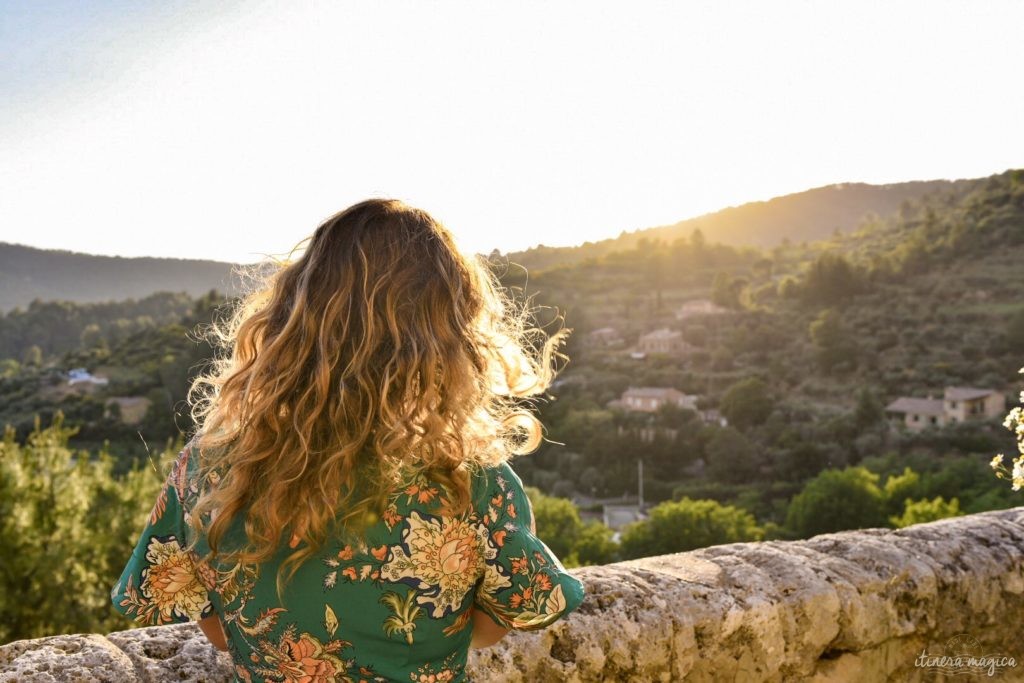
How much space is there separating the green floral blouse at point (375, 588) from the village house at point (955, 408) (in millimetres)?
33075

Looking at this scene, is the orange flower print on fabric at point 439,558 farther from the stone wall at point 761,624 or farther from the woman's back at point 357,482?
the stone wall at point 761,624

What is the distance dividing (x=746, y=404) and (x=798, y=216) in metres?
26.1

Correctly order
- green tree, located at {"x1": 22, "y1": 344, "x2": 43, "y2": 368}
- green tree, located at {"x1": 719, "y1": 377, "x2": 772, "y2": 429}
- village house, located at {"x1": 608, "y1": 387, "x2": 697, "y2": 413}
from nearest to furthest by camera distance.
→ green tree, located at {"x1": 22, "y1": 344, "x2": 43, "y2": 368} < green tree, located at {"x1": 719, "y1": 377, "x2": 772, "y2": 429} < village house, located at {"x1": 608, "y1": 387, "x2": 697, "y2": 413}

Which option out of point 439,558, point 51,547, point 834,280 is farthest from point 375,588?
point 834,280

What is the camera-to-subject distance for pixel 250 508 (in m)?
0.92

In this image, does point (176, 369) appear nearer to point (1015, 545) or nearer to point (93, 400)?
point (93, 400)

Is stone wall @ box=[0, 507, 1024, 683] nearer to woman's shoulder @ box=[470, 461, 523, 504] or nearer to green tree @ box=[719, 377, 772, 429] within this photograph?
woman's shoulder @ box=[470, 461, 523, 504]

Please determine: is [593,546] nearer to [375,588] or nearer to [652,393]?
[652,393]

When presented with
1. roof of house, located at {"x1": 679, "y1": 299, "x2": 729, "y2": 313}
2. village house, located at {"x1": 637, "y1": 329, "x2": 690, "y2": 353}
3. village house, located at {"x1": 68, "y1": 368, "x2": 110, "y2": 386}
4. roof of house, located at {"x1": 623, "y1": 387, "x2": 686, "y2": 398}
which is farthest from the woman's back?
roof of house, located at {"x1": 679, "y1": 299, "x2": 729, "y2": 313}

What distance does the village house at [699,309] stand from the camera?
4706cm

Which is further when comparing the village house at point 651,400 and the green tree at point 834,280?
the green tree at point 834,280

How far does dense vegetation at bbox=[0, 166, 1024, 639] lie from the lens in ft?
76.8

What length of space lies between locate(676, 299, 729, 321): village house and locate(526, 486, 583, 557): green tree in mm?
26245

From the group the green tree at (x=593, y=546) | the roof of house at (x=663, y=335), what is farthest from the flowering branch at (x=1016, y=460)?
the roof of house at (x=663, y=335)
